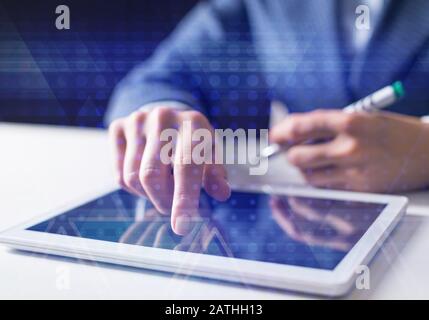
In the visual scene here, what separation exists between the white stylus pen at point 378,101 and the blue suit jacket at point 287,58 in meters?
0.16

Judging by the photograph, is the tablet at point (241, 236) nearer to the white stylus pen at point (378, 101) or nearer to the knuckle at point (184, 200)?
the knuckle at point (184, 200)

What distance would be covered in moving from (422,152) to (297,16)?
1.21ft

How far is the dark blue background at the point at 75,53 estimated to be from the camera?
0.77m

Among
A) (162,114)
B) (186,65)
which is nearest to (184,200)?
(162,114)

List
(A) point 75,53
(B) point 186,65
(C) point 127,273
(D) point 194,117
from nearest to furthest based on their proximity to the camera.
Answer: (C) point 127,273, (D) point 194,117, (B) point 186,65, (A) point 75,53

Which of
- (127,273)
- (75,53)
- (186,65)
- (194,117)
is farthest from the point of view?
(75,53)

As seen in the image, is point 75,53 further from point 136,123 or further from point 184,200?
point 184,200

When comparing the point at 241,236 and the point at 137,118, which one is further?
the point at 137,118

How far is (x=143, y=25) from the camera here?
101 cm

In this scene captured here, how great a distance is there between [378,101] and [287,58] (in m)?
0.37

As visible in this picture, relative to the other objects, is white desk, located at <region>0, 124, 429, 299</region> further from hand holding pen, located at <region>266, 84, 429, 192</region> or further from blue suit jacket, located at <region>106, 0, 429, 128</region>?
blue suit jacket, located at <region>106, 0, 429, 128</region>

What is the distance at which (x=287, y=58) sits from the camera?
2.78 feet

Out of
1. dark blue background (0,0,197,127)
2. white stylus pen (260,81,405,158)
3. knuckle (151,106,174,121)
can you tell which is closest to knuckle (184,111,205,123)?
knuckle (151,106,174,121)

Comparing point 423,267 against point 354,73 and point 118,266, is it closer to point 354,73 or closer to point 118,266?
point 118,266
